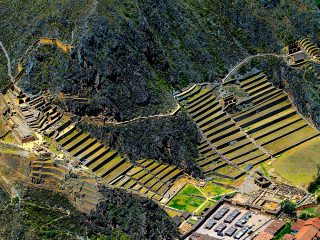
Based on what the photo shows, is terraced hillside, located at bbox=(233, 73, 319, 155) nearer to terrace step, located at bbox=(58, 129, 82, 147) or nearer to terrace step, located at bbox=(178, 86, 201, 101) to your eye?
terrace step, located at bbox=(178, 86, 201, 101)

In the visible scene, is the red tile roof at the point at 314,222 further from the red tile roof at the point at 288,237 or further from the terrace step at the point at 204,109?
the terrace step at the point at 204,109

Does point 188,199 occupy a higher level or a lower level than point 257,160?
lower

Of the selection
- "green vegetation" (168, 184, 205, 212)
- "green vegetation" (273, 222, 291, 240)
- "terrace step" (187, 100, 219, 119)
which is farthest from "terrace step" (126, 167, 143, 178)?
"green vegetation" (273, 222, 291, 240)

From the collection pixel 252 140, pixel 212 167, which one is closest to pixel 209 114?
pixel 252 140

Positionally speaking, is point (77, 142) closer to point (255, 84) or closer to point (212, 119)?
point (212, 119)

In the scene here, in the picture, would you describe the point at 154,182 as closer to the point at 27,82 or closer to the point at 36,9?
the point at 27,82

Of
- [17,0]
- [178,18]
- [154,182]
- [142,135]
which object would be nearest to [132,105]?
[142,135]

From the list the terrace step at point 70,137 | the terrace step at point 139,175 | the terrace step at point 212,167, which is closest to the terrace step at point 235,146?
the terrace step at point 212,167

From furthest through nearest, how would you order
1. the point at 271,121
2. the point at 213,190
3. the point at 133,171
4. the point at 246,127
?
the point at 271,121, the point at 246,127, the point at 213,190, the point at 133,171

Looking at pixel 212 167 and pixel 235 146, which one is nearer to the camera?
pixel 212 167
